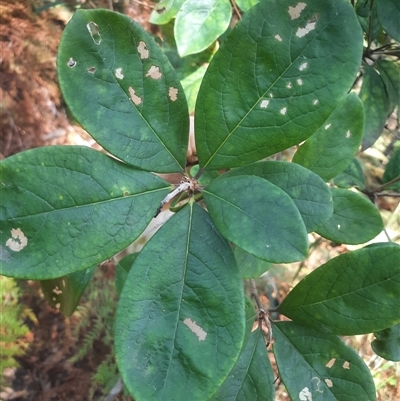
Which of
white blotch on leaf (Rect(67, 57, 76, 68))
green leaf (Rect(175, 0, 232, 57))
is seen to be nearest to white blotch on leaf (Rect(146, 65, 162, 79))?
white blotch on leaf (Rect(67, 57, 76, 68))

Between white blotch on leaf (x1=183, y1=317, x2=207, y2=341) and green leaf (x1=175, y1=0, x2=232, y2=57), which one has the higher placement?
green leaf (x1=175, y1=0, x2=232, y2=57)

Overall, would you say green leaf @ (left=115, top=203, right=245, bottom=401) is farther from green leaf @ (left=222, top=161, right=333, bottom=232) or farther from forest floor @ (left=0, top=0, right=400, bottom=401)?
forest floor @ (left=0, top=0, right=400, bottom=401)

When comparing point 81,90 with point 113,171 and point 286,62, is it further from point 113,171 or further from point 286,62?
point 286,62

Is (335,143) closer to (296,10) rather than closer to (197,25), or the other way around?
(296,10)

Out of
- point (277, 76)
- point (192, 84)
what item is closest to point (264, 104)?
point (277, 76)

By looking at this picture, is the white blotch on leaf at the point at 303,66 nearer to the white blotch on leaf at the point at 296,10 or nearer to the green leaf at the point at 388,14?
the white blotch on leaf at the point at 296,10

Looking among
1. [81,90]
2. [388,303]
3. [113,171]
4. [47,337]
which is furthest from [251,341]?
[47,337]
